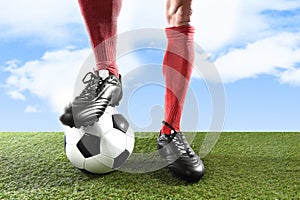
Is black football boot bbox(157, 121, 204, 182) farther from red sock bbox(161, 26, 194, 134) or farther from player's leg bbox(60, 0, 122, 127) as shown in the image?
player's leg bbox(60, 0, 122, 127)

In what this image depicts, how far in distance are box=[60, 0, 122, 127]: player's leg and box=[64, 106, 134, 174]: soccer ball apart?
0.15 feet

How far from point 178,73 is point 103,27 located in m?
0.39

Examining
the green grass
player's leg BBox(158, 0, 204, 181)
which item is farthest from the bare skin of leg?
the green grass

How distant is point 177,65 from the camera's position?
5.80ft

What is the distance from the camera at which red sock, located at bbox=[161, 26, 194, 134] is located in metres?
1.76

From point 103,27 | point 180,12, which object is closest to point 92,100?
point 103,27

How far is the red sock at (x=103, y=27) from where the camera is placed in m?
1.80

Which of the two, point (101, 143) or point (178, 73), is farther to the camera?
point (178, 73)

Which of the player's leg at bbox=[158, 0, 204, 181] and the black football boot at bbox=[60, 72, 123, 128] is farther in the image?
the player's leg at bbox=[158, 0, 204, 181]

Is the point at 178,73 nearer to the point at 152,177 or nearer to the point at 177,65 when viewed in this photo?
the point at 177,65

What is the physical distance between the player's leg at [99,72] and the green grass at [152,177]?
27 centimetres

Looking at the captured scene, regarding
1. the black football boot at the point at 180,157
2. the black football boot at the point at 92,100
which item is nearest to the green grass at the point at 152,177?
the black football boot at the point at 180,157

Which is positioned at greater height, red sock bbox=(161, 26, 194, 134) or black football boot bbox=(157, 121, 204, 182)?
red sock bbox=(161, 26, 194, 134)

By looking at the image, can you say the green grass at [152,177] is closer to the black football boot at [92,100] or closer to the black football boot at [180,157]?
the black football boot at [180,157]
